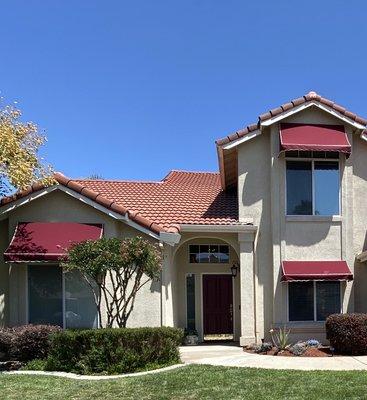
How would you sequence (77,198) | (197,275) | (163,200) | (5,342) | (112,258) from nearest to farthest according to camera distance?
(112,258), (5,342), (77,198), (197,275), (163,200)

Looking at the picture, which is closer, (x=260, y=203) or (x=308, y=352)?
(x=308, y=352)

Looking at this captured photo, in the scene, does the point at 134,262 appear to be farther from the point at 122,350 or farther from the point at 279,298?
the point at 279,298

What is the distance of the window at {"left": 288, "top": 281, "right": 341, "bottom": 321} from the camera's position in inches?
749

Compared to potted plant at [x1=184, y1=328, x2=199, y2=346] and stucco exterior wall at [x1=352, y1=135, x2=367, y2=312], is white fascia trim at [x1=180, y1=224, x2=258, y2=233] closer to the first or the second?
stucco exterior wall at [x1=352, y1=135, x2=367, y2=312]

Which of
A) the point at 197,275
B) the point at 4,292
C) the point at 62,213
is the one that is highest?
the point at 62,213

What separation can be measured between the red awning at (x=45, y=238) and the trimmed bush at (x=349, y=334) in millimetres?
7777

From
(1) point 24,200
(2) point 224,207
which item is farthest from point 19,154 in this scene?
(2) point 224,207

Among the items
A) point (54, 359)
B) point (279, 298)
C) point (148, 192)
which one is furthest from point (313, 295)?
point (54, 359)

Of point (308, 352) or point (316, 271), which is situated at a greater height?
point (316, 271)

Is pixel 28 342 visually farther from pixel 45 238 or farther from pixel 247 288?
pixel 247 288

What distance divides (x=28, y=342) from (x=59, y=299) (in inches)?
109

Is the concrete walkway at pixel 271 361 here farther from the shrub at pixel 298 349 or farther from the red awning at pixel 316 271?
the red awning at pixel 316 271

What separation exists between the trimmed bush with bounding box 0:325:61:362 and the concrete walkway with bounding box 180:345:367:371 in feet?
12.8

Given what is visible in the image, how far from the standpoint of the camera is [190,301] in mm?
21188
